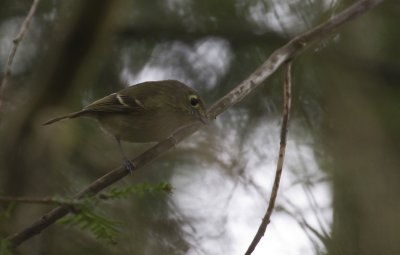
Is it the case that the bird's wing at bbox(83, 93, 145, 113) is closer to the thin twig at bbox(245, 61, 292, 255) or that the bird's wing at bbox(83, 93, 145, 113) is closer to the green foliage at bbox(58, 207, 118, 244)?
the thin twig at bbox(245, 61, 292, 255)

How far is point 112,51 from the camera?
4.88m

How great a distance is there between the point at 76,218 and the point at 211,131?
2541 mm

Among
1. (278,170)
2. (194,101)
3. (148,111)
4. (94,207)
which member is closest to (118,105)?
(148,111)

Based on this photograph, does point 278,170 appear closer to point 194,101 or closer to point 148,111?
point 194,101

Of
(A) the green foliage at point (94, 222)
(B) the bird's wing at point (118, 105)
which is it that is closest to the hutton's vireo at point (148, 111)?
(B) the bird's wing at point (118, 105)

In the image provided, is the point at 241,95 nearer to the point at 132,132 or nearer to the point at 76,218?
the point at 132,132

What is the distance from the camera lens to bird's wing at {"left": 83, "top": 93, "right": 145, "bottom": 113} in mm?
4078

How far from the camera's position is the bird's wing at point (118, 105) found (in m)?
4.08

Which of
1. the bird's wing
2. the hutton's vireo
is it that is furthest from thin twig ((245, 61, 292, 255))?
the bird's wing

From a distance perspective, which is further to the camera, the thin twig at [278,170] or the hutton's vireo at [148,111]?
the hutton's vireo at [148,111]

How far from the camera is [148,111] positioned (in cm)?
404

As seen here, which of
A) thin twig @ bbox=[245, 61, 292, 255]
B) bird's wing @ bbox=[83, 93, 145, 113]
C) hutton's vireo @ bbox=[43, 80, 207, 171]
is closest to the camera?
thin twig @ bbox=[245, 61, 292, 255]

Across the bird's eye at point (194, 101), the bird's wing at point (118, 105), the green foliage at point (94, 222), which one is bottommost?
the green foliage at point (94, 222)

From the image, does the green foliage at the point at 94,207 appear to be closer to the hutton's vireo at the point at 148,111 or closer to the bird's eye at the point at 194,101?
the hutton's vireo at the point at 148,111
